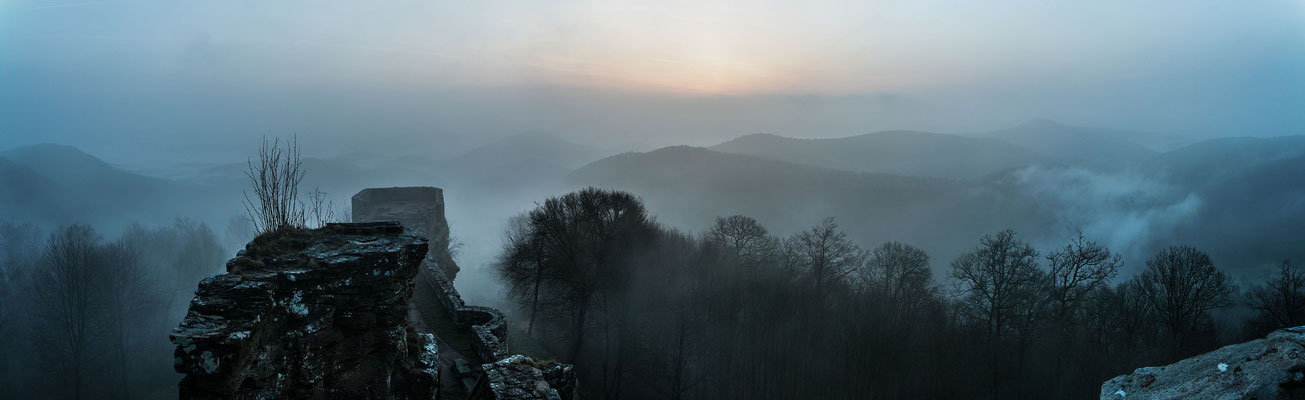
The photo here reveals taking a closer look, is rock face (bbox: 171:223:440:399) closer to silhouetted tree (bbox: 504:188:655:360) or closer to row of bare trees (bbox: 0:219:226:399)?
silhouetted tree (bbox: 504:188:655:360)

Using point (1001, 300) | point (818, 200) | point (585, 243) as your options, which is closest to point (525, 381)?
point (585, 243)

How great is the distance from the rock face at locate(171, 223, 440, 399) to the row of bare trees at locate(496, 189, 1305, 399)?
52.0 feet

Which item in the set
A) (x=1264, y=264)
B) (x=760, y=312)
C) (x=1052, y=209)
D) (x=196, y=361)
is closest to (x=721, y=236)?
(x=760, y=312)

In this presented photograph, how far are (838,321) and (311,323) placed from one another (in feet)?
74.4

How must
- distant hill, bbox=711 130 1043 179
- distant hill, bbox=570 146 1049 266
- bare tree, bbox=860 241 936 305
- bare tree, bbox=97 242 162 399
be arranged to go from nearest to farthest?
bare tree, bbox=97 242 162 399
bare tree, bbox=860 241 936 305
distant hill, bbox=570 146 1049 266
distant hill, bbox=711 130 1043 179

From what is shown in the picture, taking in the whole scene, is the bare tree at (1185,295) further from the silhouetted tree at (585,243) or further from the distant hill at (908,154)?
the distant hill at (908,154)

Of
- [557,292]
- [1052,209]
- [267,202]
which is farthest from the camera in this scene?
[1052,209]

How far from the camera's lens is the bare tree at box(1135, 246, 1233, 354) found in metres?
23.1

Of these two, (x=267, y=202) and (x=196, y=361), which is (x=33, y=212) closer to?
(x=267, y=202)

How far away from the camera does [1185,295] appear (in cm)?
2328

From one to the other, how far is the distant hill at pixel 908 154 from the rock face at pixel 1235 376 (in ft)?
479

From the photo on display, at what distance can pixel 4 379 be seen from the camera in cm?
2816

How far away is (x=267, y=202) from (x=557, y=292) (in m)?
16.7

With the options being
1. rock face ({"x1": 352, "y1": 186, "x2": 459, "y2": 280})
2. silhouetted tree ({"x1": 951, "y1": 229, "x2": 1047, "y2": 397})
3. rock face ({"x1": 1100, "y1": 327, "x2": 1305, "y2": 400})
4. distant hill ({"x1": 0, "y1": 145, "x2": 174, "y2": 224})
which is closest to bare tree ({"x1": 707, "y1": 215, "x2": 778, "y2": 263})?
silhouetted tree ({"x1": 951, "y1": 229, "x2": 1047, "y2": 397})
